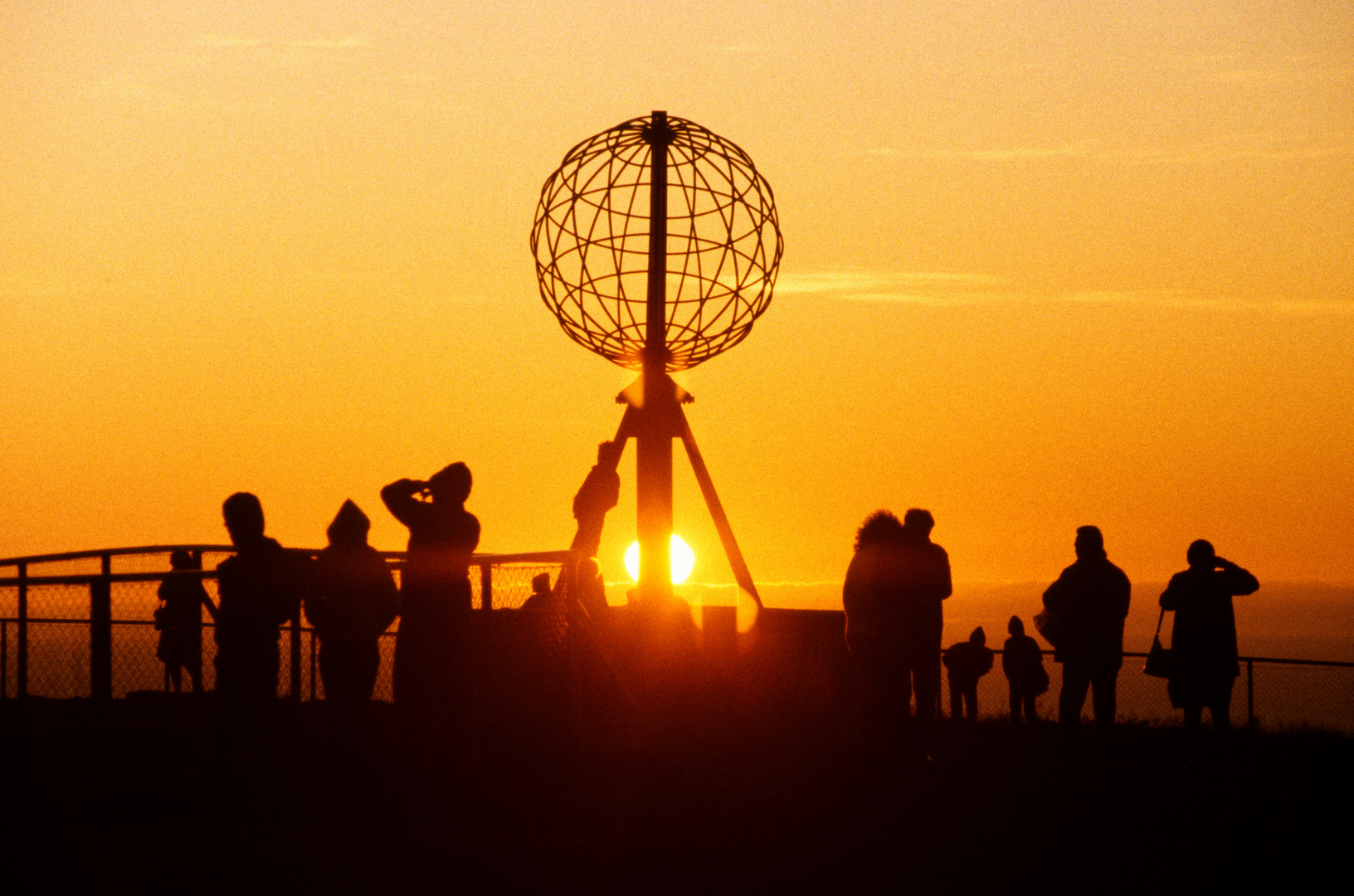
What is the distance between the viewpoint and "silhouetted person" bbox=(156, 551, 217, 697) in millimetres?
8992

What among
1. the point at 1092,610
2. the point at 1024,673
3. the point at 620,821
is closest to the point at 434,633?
the point at 620,821

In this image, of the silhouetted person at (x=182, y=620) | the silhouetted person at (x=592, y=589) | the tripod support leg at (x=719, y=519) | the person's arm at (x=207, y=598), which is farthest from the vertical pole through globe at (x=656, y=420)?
the person's arm at (x=207, y=598)

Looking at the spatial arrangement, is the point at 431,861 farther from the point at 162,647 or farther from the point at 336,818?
the point at 162,647

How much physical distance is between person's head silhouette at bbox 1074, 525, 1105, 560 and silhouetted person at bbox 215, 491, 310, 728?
581cm

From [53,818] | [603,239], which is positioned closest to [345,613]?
[53,818]

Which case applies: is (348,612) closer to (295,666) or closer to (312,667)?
(295,666)

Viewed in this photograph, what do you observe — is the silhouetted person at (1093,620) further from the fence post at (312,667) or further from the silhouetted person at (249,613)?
the silhouetted person at (249,613)

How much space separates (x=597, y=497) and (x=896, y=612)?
265 cm

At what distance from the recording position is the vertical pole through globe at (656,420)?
41.0 ft

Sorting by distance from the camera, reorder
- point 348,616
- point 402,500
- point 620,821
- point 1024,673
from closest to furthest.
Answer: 1. point 620,821
2. point 348,616
3. point 402,500
4. point 1024,673

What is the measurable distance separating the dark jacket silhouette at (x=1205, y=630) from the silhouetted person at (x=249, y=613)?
21.6 feet

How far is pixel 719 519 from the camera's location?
1340 centimetres

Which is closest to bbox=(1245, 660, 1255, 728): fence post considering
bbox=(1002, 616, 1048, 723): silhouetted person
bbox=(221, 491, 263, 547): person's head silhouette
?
bbox=(1002, 616, 1048, 723): silhouetted person

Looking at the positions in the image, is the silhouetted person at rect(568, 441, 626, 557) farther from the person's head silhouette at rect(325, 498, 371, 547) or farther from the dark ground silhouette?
the person's head silhouette at rect(325, 498, 371, 547)
